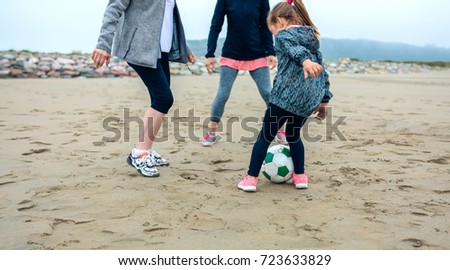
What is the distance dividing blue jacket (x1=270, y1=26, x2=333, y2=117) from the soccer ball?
19.8 inches

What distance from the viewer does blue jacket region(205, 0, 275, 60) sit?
4.66m

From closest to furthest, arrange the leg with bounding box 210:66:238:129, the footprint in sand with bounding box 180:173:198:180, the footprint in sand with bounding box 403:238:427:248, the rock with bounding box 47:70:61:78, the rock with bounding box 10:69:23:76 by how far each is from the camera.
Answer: the footprint in sand with bounding box 403:238:427:248, the footprint in sand with bounding box 180:173:198:180, the leg with bounding box 210:66:238:129, the rock with bounding box 10:69:23:76, the rock with bounding box 47:70:61:78

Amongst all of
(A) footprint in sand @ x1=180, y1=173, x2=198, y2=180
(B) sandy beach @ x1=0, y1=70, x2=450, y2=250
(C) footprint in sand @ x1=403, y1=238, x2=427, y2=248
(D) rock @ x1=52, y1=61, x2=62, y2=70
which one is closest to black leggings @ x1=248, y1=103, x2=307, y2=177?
(B) sandy beach @ x1=0, y1=70, x2=450, y2=250

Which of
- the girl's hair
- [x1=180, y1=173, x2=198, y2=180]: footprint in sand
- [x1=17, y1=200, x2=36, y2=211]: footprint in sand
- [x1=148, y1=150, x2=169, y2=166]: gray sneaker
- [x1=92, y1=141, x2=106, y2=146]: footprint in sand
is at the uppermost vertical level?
the girl's hair

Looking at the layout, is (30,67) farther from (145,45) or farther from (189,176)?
(189,176)

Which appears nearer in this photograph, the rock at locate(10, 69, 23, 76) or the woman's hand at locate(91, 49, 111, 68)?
the woman's hand at locate(91, 49, 111, 68)

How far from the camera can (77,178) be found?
353 centimetres

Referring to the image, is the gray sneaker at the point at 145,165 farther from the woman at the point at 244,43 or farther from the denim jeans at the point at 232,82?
the denim jeans at the point at 232,82

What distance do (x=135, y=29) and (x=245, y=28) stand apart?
1497 millimetres

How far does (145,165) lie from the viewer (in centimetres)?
366


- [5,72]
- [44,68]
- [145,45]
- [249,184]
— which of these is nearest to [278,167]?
[249,184]

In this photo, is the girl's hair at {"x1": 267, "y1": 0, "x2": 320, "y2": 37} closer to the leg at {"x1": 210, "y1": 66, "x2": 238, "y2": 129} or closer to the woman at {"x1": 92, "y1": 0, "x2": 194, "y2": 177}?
the woman at {"x1": 92, "y1": 0, "x2": 194, "y2": 177}

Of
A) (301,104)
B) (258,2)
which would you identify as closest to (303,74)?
(301,104)

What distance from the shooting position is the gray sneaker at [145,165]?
362 cm
